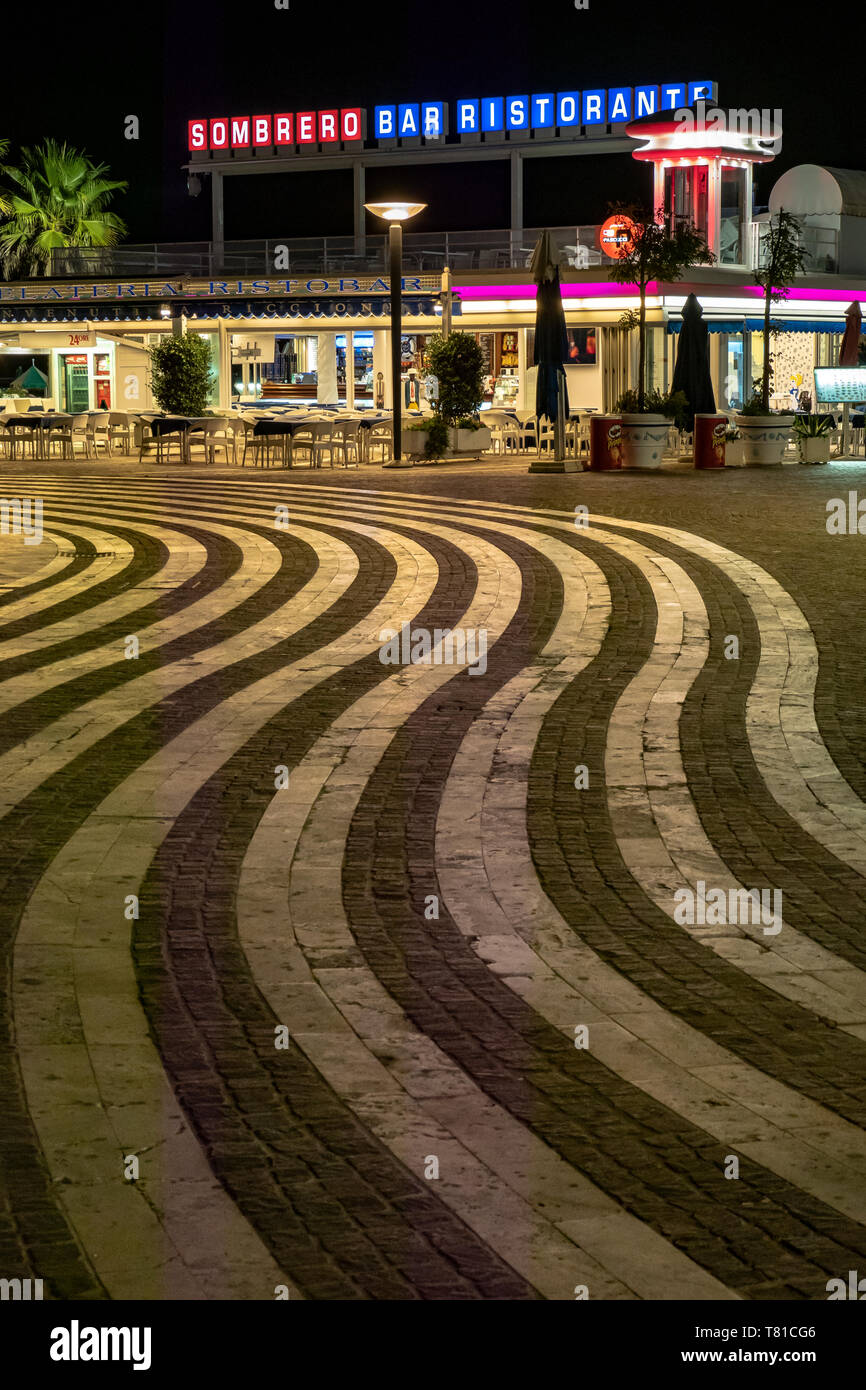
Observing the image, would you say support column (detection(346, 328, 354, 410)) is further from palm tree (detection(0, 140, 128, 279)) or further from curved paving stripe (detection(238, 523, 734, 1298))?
curved paving stripe (detection(238, 523, 734, 1298))

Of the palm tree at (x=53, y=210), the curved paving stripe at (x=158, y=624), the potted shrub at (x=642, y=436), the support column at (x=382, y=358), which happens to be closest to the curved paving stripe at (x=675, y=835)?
the curved paving stripe at (x=158, y=624)

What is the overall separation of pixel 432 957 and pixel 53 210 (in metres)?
54.1

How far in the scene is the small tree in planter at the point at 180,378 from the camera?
3553 cm

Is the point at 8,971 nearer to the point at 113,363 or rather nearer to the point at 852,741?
the point at 852,741

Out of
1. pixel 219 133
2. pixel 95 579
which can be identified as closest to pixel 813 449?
pixel 95 579

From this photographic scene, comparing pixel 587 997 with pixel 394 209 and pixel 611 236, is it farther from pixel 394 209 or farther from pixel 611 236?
pixel 611 236

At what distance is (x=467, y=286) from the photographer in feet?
124

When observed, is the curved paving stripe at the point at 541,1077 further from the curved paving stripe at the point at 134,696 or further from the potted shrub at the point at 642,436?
the potted shrub at the point at 642,436

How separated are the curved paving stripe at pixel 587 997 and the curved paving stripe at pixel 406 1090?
0.42m

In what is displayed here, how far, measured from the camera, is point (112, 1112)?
411 cm

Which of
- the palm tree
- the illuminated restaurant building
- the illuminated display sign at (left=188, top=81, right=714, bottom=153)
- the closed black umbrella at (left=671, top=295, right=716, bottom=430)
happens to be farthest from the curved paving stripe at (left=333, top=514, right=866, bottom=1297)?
the palm tree

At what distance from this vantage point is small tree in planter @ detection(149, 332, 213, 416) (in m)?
35.5

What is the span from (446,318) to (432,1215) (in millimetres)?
35075

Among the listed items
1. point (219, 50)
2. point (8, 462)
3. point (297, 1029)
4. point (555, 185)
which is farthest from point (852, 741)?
point (219, 50)
